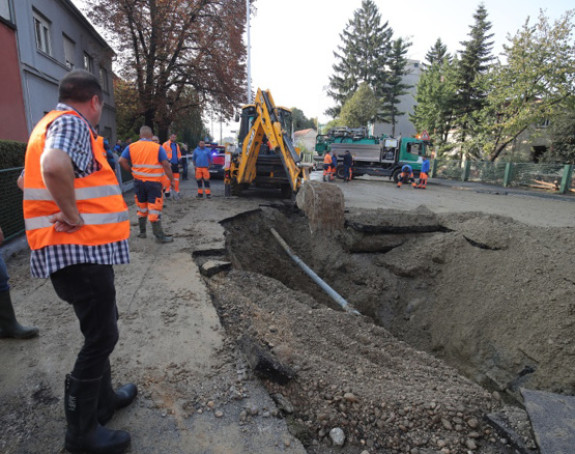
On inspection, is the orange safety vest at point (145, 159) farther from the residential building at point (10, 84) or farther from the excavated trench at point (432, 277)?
the residential building at point (10, 84)

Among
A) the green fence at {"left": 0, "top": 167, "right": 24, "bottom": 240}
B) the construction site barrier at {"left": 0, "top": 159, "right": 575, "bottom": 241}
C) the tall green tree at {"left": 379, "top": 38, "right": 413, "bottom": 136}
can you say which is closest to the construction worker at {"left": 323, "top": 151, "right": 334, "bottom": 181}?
the construction site barrier at {"left": 0, "top": 159, "right": 575, "bottom": 241}

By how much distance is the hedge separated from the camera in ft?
19.6

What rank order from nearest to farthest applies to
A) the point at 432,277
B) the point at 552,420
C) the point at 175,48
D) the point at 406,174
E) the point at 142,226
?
the point at 552,420
the point at 142,226
the point at 432,277
the point at 175,48
the point at 406,174

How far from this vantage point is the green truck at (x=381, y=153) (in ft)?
63.6

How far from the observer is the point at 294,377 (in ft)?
7.97

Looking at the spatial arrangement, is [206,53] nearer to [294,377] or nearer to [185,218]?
[185,218]

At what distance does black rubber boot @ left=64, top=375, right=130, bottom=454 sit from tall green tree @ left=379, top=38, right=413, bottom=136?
4353cm

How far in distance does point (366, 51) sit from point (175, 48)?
3272cm

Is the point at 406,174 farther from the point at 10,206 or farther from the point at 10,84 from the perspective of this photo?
the point at 10,206

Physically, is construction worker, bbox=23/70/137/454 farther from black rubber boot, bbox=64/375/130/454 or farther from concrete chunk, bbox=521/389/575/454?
concrete chunk, bbox=521/389/575/454

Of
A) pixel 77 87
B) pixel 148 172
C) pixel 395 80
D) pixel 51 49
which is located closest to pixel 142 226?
pixel 148 172

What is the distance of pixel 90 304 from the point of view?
1753mm

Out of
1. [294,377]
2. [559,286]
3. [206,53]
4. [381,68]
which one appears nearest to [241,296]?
[294,377]

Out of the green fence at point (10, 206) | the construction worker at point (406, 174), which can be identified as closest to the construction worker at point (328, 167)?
the construction worker at point (406, 174)
